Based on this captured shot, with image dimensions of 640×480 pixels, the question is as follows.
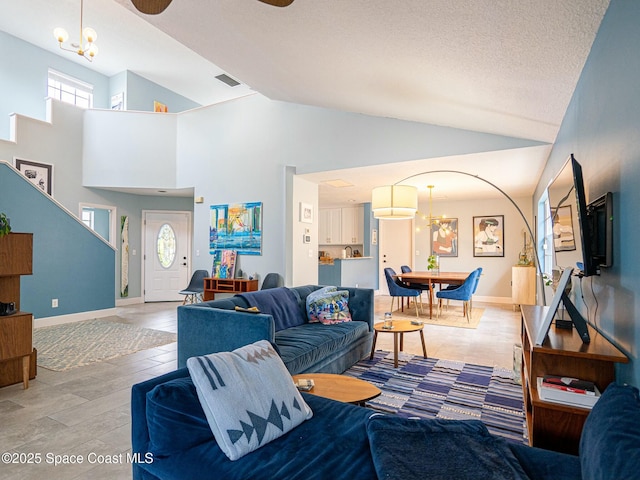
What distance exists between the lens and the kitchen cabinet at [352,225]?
367 inches

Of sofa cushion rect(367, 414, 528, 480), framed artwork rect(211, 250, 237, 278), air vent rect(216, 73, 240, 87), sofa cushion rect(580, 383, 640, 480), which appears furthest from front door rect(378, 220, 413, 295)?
sofa cushion rect(580, 383, 640, 480)

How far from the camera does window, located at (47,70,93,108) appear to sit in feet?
24.6

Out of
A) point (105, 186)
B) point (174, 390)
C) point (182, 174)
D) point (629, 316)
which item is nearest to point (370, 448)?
point (174, 390)

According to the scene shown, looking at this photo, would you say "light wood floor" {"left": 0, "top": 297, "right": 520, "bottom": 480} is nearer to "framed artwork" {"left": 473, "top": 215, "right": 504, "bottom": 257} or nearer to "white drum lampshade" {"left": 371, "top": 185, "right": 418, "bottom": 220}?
"white drum lampshade" {"left": 371, "top": 185, "right": 418, "bottom": 220}

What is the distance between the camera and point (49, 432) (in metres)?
2.30

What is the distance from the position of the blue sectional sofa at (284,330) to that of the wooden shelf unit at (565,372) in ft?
4.58

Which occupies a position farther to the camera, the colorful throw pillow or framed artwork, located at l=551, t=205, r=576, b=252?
the colorful throw pillow

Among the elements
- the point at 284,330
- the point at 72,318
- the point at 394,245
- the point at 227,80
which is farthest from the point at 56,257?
the point at 394,245

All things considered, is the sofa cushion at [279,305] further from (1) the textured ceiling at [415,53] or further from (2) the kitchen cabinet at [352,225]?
(2) the kitchen cabinet at [352,225]

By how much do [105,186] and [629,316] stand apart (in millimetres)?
7980

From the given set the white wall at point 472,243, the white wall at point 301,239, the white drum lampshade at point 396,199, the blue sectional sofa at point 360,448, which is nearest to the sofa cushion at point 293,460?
the blue sectional sofa at point 360,448

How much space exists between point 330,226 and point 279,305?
6369mm

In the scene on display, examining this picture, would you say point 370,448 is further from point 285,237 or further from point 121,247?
point 121,247

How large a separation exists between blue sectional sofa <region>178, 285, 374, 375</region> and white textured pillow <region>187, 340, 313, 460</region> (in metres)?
0.53
